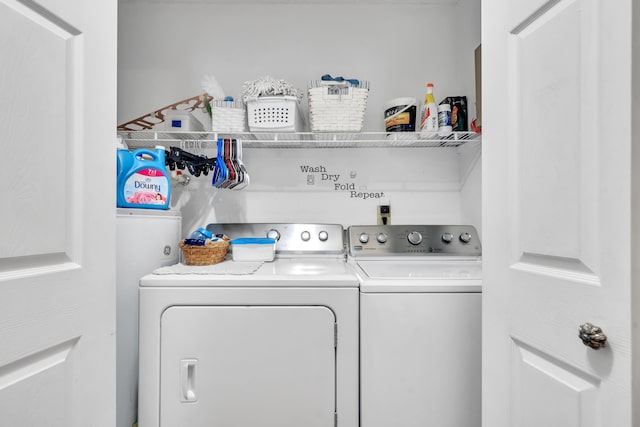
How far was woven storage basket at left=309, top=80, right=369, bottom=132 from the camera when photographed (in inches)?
66.5

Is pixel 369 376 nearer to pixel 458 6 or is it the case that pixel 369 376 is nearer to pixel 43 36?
Result: pixel 43 36

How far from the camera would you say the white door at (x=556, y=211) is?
625 mm

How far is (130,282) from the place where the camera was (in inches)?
54.1

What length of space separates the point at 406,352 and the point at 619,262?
2.48 ft

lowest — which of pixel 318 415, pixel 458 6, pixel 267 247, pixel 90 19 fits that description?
pixel 318 415

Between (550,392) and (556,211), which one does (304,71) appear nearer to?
(556,211)

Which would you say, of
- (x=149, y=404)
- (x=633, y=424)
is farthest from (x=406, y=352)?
(x=149, y=404)

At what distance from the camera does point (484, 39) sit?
102cm

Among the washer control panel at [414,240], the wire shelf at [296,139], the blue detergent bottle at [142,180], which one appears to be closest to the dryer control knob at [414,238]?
the washer control panel at [414,240]

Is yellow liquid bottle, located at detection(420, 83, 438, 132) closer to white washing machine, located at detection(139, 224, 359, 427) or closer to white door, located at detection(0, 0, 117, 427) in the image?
white washing machine, located at detection(139, 224, 359, 427)

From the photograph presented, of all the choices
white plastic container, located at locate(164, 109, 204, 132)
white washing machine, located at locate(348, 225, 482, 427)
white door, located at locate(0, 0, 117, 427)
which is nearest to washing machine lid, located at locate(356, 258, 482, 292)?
white washing machine, located at locate(348, 225, 482, 427)

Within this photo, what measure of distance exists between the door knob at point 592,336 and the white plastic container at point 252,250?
4.24 feet

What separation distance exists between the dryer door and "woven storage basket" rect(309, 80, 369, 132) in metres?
0.98

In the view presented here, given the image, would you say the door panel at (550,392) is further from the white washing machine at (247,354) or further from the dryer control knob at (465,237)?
the dryer control knob at (465,237)
